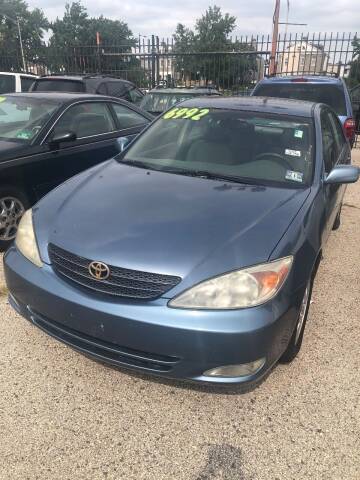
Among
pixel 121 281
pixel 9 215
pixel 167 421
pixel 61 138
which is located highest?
pixel 61 138

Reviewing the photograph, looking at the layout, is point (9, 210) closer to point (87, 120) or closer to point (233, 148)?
point (87, 120)

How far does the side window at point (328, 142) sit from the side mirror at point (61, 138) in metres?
2.50

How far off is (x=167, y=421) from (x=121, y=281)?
79cm

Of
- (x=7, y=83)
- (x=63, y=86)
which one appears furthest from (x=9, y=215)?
(x=7, y=83)

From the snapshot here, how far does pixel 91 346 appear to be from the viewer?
2.23 meters

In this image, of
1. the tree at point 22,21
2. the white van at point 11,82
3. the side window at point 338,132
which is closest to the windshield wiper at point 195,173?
the side window at point 338,132

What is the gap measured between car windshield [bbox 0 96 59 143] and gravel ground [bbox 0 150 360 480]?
2373mm

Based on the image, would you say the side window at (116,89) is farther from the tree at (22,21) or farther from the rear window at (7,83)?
the tree at (22,21)

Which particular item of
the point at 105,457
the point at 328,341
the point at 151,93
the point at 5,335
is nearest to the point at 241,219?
the point at 328,341

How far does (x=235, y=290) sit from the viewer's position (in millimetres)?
2037

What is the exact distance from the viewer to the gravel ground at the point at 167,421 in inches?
78.5

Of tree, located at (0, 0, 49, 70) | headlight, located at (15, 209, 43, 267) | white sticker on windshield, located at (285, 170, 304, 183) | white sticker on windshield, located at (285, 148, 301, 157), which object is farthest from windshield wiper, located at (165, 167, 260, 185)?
tree, located at (0, 0, 49, 70)

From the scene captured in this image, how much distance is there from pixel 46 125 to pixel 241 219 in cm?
290

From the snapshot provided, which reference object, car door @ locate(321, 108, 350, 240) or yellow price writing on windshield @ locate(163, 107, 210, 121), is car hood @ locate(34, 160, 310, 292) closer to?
car door @ locate(321, 108, 350, 240)
